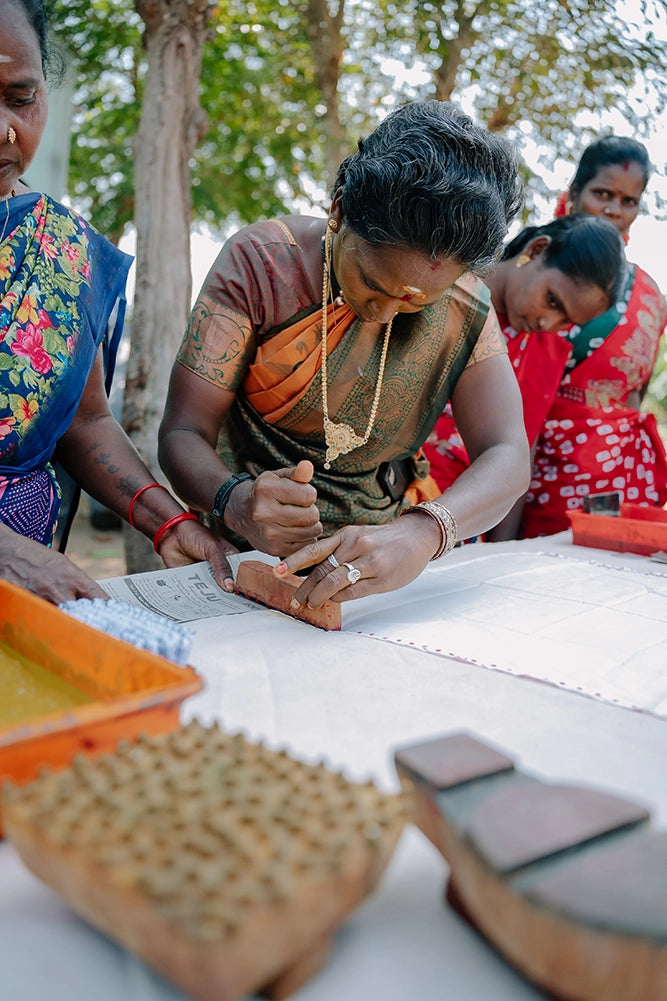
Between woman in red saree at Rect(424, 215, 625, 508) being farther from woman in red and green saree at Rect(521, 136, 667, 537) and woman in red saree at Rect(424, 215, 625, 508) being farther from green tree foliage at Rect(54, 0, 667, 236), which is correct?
green tree foliage at Rect(54, 0, 667, 236)

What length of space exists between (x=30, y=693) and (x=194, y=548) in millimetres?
802

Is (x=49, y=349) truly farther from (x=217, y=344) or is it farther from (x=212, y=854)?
(x=212, y=854)

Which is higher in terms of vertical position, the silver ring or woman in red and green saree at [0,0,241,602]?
woman in red and green saree at [0,0,241,602]

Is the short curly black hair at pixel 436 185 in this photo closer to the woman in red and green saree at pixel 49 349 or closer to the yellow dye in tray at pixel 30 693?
the woman in red and green saree at pixel 49 349

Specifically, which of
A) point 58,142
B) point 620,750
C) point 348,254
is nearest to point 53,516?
point 348,254

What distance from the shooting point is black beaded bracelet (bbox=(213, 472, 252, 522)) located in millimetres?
1783

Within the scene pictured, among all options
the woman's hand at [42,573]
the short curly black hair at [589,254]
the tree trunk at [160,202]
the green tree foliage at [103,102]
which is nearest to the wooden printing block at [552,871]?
the woman's hand at [42,573]

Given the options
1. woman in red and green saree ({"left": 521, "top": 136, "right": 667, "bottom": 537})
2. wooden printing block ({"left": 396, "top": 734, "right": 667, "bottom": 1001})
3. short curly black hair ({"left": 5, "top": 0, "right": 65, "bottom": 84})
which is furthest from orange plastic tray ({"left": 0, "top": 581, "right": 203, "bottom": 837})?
woman in red and green saree ({"left": 521, "top": 136, "right": 667, "bottom": 537})

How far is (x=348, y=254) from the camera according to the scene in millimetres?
1856

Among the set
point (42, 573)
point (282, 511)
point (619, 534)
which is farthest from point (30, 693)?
point (619, 534)

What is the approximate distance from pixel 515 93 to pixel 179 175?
147 inches

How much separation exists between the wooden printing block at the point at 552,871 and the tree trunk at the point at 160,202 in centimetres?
301

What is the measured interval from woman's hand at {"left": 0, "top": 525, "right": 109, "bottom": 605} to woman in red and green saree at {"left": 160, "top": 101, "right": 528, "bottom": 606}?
390mm

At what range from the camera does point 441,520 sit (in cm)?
177
